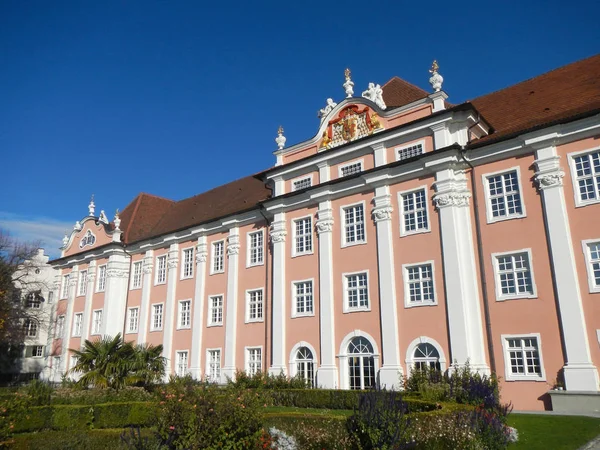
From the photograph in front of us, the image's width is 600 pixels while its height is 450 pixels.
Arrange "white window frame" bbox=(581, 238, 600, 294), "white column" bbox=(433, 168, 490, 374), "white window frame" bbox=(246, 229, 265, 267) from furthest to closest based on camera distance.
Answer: "white window frame" bbox=(246, 229, 265, 267), "white column" bbox=(433, 168, 490, 374), "white window frame" bbox=(581, 238, 600, 294)

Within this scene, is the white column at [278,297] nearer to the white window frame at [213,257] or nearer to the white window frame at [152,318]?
the white window frame at [213,257]

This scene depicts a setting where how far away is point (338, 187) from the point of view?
25484 millimetres

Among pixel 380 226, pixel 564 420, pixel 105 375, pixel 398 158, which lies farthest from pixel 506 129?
pixel 105 375

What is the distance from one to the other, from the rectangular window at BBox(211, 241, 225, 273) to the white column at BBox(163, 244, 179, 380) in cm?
354

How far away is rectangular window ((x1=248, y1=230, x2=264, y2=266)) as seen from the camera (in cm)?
2978

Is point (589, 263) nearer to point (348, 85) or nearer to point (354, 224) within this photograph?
point (354, 224)

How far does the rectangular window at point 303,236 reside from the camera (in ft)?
87.8

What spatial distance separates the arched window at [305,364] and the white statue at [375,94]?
41.0 feet

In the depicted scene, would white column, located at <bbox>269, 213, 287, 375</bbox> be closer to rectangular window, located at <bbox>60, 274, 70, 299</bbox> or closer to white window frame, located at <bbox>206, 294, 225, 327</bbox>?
white window frame, located at <bbox>206, 294, 225, 327</bbox>

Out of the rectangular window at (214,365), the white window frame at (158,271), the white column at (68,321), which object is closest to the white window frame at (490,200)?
the rectangular window at (214,365)

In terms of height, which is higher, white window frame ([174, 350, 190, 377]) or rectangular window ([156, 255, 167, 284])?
rectangular window ([156, 255, 167, 284])

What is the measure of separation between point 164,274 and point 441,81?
22649 mm

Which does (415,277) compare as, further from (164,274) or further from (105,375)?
(164,274)

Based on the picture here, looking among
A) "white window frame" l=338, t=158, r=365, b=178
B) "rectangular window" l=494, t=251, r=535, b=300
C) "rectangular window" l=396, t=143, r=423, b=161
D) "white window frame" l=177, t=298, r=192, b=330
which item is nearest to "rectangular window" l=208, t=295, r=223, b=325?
"white window frame" l=177, t=298, r=192, b=330
